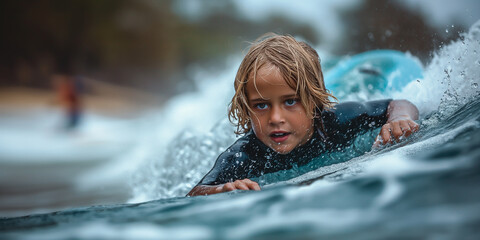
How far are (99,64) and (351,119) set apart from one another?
362 inches

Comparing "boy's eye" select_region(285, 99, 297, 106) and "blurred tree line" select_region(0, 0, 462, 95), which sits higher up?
"blurred tree line" select_region(0, 0, 462, 95)

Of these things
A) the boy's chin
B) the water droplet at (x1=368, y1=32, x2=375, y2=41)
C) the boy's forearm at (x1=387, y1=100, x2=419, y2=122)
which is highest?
the water droplet at (x1=368, y1=32, x2=375, y2=41)

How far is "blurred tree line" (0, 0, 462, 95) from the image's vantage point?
29.4ft

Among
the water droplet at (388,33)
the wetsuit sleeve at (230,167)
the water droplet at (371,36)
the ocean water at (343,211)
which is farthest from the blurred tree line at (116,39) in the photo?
the ocean water at (343,211)

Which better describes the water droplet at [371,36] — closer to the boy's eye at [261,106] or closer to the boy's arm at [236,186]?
the boy's eye at [261,106]

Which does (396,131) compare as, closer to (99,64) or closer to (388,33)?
(388,33)

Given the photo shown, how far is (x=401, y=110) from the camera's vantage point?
1376mm

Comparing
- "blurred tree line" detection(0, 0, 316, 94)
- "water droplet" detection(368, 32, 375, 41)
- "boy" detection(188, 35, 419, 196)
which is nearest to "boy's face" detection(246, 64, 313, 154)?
"boy" detection(188, 35, 419, 196)

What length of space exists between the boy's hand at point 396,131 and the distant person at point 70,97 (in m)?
6.34

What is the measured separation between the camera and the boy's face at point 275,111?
1215mm

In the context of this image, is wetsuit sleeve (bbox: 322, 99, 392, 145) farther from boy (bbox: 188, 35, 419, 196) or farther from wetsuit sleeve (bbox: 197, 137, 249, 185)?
Answer: wetsuit sleeve (bbox: 197, 137, 249, 185)

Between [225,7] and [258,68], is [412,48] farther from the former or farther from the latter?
[225,7]

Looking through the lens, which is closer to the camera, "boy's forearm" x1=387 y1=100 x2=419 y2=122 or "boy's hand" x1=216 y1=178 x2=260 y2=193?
"boy's hand" x1=216 y1=178 x2=260 y2=193

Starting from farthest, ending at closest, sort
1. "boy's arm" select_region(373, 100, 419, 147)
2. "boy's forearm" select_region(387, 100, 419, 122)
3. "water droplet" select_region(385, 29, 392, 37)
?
"water droplet" select_region(385, 29, 392, 37) < "boy's forearm" select_region(387, 100, 419, 122) < "boy's arm" select_region(373, 100, 419, 147)
